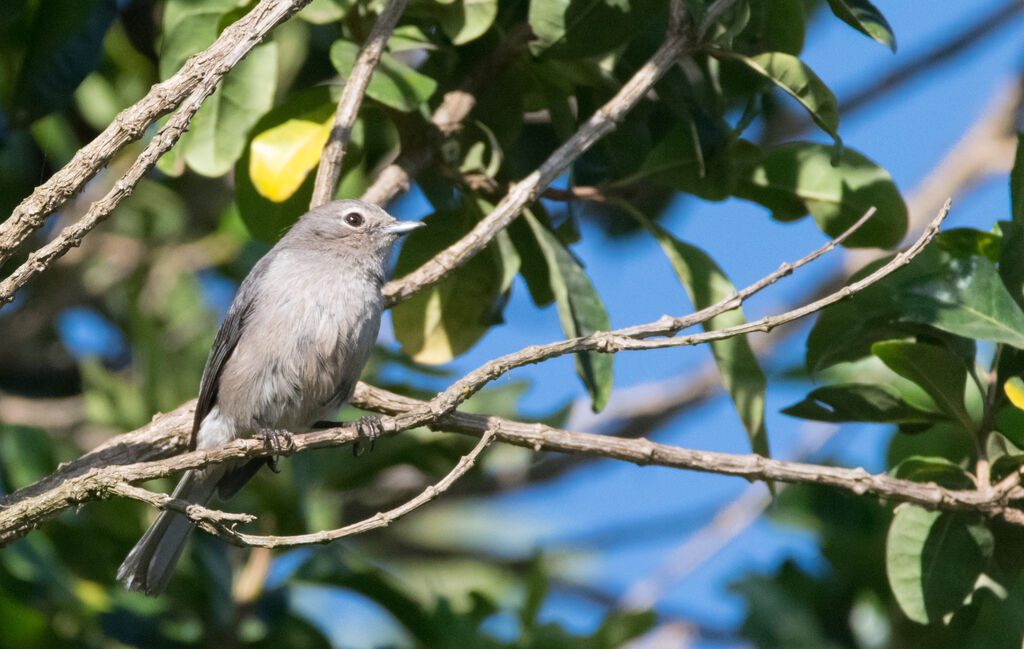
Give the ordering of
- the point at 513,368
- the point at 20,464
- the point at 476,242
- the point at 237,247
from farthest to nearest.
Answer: the point at 237,247
the point at 20,464
the point at 476,242
the point at 513,368

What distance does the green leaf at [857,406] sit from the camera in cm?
369

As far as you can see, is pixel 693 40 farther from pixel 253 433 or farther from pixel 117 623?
pixel 117 623

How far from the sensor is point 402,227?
435 cm

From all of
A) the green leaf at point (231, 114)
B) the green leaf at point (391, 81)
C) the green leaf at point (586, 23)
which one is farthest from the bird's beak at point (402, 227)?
the green leaf at point (586, 23)

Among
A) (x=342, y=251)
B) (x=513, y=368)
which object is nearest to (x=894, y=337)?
(x=513, y=368)

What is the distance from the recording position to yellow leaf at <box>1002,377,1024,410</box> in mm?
3335

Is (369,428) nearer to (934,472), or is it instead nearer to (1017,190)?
(934,472)

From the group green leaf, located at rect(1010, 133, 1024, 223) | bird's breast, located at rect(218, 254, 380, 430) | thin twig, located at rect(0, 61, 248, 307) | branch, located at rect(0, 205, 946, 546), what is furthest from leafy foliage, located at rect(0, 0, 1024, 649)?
thin twig, located at rect(0, 61, 248, 307)

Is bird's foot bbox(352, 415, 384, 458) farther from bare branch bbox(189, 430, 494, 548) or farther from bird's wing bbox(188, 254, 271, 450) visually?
bird's wing bbox(188, 254, 271, 450)

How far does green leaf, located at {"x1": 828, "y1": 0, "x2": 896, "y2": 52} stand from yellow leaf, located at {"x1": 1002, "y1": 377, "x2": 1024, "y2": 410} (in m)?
1.13

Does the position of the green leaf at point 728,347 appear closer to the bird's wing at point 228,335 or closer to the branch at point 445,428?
the branch at point 445,428

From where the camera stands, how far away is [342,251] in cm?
459

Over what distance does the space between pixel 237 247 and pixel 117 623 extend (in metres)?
2.29

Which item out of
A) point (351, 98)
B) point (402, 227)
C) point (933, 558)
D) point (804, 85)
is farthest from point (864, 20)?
point (402, 227)
